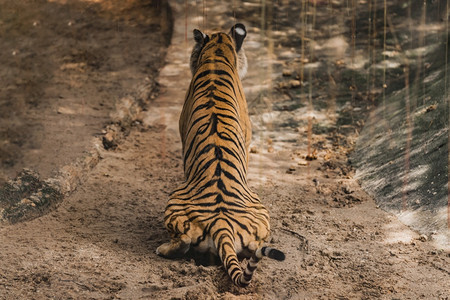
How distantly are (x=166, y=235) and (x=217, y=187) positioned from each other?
89 cm

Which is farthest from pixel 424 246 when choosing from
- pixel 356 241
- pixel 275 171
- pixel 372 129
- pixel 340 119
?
pixel 340 119

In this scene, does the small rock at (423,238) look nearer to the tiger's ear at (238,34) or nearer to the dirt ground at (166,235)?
the dirt ground at (166,235)

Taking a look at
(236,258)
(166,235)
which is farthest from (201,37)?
(236,258)

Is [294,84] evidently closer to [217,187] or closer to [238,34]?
[238,34]

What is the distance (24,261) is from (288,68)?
5662 mm

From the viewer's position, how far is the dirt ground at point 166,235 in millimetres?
4551

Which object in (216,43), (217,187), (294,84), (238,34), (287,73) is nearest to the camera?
(217,187)

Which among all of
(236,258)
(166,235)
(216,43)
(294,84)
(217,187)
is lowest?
(166,235)

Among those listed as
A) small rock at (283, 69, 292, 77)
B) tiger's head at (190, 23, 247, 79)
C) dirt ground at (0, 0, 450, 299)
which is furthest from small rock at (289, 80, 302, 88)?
tiger's head at (190, 23, 247, 79)

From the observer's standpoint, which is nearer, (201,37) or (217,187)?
(217,187)

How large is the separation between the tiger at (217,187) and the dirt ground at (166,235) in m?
0.23

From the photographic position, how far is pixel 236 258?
4.35 meters

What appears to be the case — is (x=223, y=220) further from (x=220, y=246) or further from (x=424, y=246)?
(x=424, y=246)

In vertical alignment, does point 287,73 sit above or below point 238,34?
below
